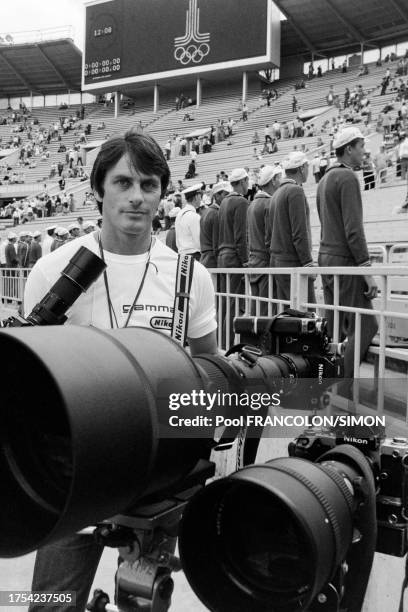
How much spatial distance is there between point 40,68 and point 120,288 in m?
53.0

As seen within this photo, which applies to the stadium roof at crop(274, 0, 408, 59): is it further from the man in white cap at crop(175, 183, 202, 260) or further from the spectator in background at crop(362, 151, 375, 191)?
the man in white cap at crop(175, 183, 202, 260)

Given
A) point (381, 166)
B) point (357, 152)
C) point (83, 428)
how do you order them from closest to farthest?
point (83, 428) < point (357, 152) < point (381, 166)

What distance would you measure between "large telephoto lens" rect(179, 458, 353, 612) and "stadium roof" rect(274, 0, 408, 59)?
3936 centimetres

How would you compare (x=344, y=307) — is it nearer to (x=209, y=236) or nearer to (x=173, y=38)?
(x=209, y=236)

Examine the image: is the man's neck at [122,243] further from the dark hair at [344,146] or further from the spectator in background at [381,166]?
the spectator in background at [381,166]

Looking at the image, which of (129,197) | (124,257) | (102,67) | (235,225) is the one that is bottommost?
(124,257)

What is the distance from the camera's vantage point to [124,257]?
173 cm

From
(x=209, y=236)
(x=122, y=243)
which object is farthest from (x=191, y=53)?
(x=122, y=243)

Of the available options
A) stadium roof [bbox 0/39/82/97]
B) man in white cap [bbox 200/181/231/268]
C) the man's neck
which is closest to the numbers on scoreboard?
stadium roof [bbox 0/39/82/97]

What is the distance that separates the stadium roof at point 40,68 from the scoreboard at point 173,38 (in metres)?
6.70

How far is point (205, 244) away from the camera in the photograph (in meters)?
7.08

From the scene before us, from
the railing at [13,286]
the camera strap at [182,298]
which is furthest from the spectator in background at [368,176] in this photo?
the camera strap at [182,298]

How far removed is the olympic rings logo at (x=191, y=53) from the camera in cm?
3816

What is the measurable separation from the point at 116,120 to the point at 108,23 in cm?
635
